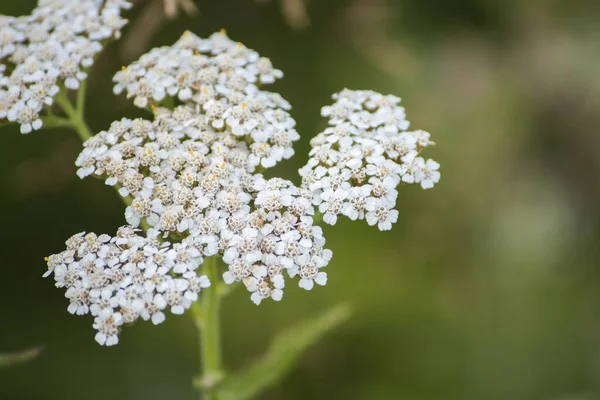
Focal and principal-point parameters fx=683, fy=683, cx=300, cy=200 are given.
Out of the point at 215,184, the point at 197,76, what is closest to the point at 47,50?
the point at 197,76

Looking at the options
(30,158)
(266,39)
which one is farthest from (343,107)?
(30,158)

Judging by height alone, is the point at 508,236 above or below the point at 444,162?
below

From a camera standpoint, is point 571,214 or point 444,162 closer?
point 444,162

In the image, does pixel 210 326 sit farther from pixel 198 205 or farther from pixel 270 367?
pixel 198 205

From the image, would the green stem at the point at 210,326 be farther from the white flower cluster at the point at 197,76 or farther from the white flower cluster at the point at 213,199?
the white flower cluster at the point at 197,76

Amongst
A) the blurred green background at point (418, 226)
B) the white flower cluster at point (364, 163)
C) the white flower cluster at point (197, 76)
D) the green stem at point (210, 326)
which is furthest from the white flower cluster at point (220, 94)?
the blurred green background at point (418, 226)

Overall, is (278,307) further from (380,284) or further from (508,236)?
(508,236)

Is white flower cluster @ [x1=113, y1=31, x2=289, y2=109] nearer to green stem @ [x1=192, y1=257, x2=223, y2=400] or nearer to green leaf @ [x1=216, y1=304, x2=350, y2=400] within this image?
green stem @ [x1=192, y1=257, x2=223, y2=400]
